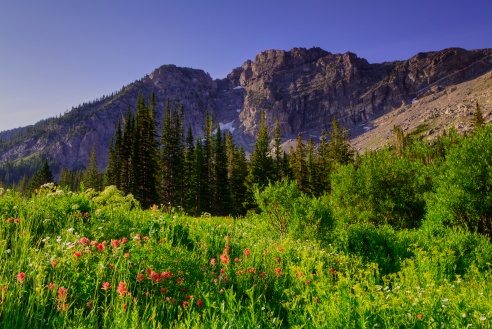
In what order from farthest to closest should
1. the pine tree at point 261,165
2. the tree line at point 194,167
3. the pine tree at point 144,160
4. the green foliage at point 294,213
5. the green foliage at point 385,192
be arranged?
the pine tree at point 261,165
the tree line at point 194,167
the pine tree at point 144,160
the green foliage at point 385,192
the green foliage at point 294,213

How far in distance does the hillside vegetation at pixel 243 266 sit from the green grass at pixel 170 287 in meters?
0.03

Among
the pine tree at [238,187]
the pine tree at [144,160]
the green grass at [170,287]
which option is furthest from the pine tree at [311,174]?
the green grass at [170,287]

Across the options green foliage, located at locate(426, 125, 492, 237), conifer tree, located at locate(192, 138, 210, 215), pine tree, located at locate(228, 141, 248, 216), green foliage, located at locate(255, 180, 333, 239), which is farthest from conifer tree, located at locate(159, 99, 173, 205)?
green foliage, located at locate(426, 125, 492, 237)

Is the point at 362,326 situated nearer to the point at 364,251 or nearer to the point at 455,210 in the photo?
the point at 364,251

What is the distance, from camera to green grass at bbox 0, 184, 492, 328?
3424 mm

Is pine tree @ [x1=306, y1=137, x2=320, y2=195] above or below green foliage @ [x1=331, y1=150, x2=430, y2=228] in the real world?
above

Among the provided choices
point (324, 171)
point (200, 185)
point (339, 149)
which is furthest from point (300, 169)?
point (200, 185)

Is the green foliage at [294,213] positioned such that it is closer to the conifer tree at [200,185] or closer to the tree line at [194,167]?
the tree line at [194,167]

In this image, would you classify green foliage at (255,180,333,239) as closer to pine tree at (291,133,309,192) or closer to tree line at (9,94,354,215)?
tree line at (9,94,354,215)

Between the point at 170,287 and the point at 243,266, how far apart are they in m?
1.79

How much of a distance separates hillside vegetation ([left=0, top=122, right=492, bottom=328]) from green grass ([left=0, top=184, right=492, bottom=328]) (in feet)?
0.09

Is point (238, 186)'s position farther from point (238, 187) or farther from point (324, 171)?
point (324, 171)

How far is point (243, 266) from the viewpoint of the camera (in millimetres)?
5770

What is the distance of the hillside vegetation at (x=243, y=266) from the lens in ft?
11.6
